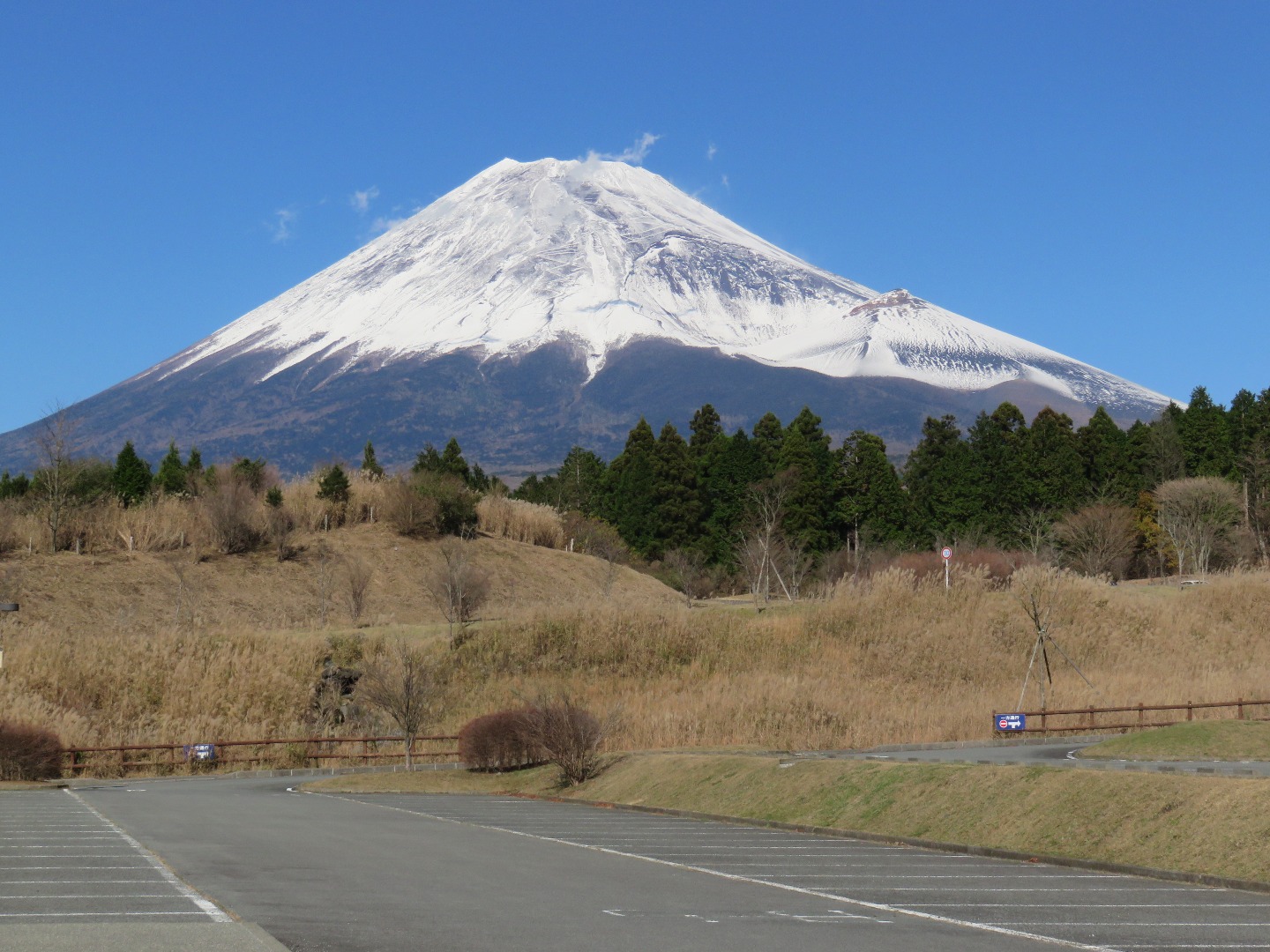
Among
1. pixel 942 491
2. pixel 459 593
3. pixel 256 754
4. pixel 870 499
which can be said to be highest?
pixel 942 491

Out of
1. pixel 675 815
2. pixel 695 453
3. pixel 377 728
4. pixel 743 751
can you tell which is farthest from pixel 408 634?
pixel 695 453

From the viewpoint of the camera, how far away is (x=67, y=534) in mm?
56219

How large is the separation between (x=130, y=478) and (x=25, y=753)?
132ft

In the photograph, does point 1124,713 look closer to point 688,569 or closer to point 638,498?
point 688,569

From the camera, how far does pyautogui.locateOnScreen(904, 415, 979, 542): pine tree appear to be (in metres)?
77.8

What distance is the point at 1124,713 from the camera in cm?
3691

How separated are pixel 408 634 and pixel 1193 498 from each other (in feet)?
153

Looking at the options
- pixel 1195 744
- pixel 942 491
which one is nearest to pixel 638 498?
pixel 942 491

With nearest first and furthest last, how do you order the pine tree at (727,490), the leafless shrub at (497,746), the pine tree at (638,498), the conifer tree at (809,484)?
the leafless shrub at (497,746) < the conifer tree at (809,484) < the pine tree at (727,490) < the pine tree at (638,498)

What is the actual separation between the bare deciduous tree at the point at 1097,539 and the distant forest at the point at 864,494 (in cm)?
14

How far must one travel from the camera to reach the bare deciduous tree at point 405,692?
3653 centimetres

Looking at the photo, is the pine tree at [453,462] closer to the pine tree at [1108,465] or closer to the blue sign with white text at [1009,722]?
the pine tree at [1108,465]

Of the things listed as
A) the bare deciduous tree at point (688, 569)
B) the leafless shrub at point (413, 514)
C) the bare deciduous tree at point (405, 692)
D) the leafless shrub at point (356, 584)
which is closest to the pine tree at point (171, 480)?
the leafless shrub at point (413, 514)

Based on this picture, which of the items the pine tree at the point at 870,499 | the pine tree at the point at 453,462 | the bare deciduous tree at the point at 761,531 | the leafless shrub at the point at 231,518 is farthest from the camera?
the pine tree at the point at 453,462
